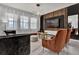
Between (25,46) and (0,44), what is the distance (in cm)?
84

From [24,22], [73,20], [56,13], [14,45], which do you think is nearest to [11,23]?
[24,22]

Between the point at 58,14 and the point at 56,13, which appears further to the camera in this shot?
the point at 56,13

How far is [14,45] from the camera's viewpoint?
7.55ft

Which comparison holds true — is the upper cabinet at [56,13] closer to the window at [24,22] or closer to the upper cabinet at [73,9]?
the upper cabinet at [73,9]

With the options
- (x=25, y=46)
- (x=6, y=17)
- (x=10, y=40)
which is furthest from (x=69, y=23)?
(x=10, y=40)

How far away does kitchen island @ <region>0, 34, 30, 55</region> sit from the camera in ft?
6.79

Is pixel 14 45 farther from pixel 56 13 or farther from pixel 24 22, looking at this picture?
pixel 56 13

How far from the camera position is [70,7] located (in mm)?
7039

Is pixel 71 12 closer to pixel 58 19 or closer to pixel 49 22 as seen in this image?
pixel 58 19

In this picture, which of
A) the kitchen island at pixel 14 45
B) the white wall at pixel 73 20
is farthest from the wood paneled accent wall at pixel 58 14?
the kitchen island at pixel 14 45

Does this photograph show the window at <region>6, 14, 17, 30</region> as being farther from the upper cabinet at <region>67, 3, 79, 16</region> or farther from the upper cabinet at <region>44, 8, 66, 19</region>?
the upper cabinet at <region>67, 3, 79, 16</region>

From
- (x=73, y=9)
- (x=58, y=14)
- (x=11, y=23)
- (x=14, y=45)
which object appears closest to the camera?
(x=14, y=45)

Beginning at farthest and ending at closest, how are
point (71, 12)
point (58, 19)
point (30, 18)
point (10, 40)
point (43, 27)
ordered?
point (43, 27) < point (30, 18) < point (58, 19) < point (71, 12) < point (10, 40)

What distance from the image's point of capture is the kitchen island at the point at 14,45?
6.79 ft
